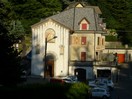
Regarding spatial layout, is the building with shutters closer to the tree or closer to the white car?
the white car

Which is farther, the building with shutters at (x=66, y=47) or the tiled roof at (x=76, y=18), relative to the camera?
the tiled roof at (x=76, y=18)

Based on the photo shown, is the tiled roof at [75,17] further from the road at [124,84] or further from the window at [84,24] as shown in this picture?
the road at [124,84]

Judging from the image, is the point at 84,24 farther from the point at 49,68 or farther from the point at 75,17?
the point at 49,68

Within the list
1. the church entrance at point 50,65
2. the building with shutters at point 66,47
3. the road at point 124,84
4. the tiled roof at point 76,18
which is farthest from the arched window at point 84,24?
the road at point 124,84

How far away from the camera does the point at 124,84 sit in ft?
270

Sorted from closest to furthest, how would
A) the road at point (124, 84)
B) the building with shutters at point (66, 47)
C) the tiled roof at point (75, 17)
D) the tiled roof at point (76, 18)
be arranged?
the road at point (124, 84) → the building with shutters at point (66, 47) → the tiled roof at point (76, 18) → the tiled roof at point (75, 17)

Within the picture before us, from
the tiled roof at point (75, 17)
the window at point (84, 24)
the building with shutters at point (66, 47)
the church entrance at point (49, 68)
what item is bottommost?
the church entrance at point (49, 68)

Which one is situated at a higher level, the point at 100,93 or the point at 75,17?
the point at 75,17

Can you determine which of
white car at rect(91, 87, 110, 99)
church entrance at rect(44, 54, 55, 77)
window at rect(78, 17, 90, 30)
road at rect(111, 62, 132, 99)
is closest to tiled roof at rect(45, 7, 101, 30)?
window at rect(78, 17, 90, 30)

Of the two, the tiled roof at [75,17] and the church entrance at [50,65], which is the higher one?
the tiled roof at [75,17]

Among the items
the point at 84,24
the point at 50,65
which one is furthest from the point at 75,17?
the point at 50,65

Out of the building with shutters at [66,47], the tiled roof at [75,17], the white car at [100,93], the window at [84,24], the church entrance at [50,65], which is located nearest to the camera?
the white car at [100,93]

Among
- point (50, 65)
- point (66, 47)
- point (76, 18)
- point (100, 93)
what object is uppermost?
point (76, 18)

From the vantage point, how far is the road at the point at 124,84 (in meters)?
65.8
